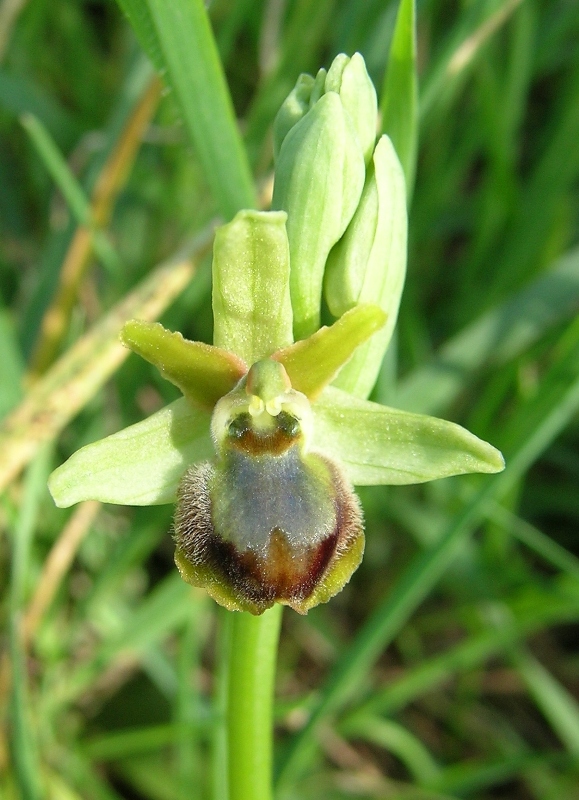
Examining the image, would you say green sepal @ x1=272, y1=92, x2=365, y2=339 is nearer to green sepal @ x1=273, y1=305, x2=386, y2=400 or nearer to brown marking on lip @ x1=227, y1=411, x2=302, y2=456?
green sepal @ x1=273, y1=305, x2=386, y2=400

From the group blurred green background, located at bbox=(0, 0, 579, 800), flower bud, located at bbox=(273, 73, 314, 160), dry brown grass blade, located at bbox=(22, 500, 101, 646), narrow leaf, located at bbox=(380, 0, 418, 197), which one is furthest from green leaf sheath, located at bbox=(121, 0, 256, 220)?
dry brown grass blade, located at bbox=(22, 500, 101, 646)

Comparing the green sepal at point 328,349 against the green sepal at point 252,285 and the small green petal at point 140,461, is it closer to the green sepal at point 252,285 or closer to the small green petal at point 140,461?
the green sepal at point 252,285

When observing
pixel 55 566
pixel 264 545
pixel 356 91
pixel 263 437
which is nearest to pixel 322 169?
pixel 356 91

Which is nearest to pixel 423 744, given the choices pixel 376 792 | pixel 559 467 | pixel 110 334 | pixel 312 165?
pixel 376 792

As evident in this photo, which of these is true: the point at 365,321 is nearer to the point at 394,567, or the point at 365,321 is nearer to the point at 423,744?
the point at 394,567

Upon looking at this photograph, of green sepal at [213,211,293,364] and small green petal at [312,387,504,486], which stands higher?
green sepal at [213,211,293,364]
